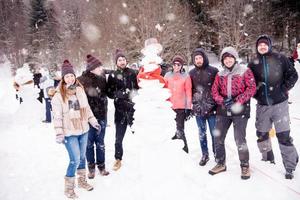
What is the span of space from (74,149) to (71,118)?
0.45 metres

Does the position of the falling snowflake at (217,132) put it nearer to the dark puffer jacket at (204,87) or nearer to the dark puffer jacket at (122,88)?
the dark puffer jacket at (204,87)

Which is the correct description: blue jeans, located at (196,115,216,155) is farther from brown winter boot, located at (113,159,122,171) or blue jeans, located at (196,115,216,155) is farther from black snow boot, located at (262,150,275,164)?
brown winter boot, located at (113,159,122,171)

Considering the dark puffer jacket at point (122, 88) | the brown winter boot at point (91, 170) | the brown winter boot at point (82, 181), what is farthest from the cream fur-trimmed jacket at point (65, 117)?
the brown winter boot at point (91, 170)

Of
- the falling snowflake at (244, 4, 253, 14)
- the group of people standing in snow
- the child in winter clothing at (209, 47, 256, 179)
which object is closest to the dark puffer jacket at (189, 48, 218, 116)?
the group of people standing in snow

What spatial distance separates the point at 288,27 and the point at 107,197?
24.6 m

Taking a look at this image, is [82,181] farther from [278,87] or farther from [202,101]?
[278,87]

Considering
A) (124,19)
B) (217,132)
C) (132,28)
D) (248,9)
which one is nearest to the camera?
(217,132)

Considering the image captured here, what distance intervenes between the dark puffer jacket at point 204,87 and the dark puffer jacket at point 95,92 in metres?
1.58

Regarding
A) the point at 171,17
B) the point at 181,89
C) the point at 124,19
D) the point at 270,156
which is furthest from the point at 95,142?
the point at 124,19

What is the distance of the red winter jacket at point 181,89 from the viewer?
598 cm

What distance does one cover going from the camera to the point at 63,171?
246 inches

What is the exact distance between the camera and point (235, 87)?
5148mm

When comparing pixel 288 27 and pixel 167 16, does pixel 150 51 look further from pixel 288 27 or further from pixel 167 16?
pixel 288 27

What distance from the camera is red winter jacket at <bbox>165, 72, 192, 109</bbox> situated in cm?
598
